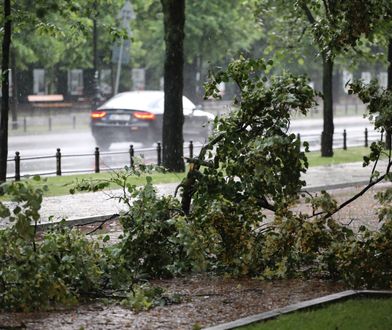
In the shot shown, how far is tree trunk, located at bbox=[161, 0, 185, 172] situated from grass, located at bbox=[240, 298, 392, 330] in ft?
45.3

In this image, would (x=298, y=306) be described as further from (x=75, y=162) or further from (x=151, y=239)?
(x=75, y=162)

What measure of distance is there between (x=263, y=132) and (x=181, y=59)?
11120 mm

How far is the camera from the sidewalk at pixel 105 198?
1557 cm

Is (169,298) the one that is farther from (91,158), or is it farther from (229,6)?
(229,6)

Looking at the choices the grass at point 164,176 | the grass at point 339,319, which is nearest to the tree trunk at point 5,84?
the grass at point 164,176

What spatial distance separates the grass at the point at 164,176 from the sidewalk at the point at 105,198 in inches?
13.9

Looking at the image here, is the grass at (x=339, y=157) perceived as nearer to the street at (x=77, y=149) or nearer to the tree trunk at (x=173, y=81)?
the street at (x=77, y=149)

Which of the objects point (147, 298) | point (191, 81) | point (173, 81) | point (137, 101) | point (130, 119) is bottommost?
point (147, 298)

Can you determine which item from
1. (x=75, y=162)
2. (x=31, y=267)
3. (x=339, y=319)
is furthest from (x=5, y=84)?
(x=339, y=319)

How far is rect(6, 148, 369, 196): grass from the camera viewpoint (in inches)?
757

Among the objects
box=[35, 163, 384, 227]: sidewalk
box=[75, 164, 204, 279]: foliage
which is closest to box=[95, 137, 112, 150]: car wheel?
box=[35, 163, 384, 227]: sidewalk

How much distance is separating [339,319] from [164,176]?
14177mm

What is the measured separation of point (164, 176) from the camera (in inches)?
859

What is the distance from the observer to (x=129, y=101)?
30547 mm
